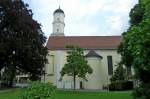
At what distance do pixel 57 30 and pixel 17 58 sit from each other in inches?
1861

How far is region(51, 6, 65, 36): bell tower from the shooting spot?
101562 millimetres

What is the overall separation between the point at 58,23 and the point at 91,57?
75.9 feet

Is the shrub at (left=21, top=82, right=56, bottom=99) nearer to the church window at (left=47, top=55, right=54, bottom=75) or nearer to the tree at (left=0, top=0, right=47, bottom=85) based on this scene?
the tree at (left=0, top=0, right=47, bottom=85)

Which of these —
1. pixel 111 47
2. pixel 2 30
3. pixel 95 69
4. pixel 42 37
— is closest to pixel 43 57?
pixel 42 37

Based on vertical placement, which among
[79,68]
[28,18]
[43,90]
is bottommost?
[43,90]

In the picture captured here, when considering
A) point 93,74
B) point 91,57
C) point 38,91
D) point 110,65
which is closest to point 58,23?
point 110,65

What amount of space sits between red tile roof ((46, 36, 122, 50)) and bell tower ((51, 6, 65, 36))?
9284 millimetres

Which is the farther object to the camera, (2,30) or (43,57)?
(43,57)

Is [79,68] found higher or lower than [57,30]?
lower

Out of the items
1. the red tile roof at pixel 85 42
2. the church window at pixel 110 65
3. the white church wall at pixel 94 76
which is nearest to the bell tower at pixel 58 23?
the red tile roof at pixel 85 42

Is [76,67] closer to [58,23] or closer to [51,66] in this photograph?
[51,66]

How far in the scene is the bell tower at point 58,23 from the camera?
3999 inches

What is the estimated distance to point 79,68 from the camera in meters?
54.5

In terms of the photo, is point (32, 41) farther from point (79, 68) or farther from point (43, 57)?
point (79, 68)
